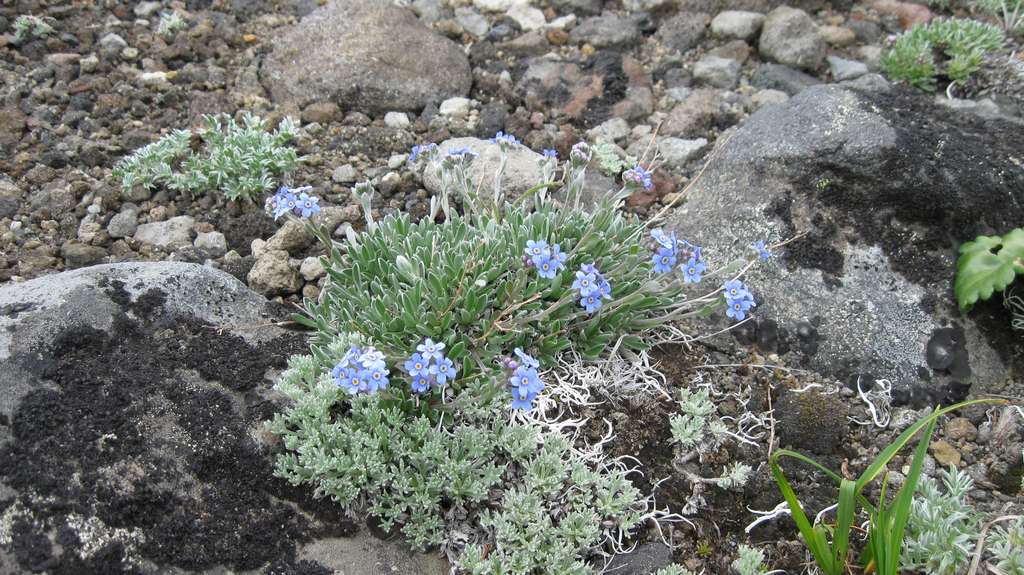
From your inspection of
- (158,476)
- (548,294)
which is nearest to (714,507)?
(548,294)

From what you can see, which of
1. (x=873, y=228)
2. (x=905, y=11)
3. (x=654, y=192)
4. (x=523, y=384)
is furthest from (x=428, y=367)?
(x=905, y=11)

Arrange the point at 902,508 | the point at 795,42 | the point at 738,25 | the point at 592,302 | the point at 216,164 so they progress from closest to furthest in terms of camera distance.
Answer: the point at 902,508, the point at 592,302, the point at 216,164, the point at 795,42, the point at 738,25

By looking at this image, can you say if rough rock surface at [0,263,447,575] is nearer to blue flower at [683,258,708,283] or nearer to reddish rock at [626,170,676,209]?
blue flower at [683,258,708,283]

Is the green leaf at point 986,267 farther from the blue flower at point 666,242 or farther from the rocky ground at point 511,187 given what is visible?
the blue flower at point 666,242

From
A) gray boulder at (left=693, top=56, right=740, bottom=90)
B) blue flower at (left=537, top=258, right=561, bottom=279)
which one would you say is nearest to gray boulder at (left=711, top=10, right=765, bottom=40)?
gray boulder at (left=693, top=56, right=740, bottom=90)

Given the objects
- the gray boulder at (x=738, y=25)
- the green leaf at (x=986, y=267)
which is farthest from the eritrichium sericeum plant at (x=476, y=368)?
the gray boulder at (x=738, y=25)

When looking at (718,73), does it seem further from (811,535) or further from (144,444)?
(144,444)

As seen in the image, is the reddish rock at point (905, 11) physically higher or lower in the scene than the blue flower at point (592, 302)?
lower

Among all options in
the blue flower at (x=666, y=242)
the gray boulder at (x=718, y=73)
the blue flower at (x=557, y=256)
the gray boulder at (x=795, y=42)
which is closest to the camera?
the blue flower at (x=557, y=256)
